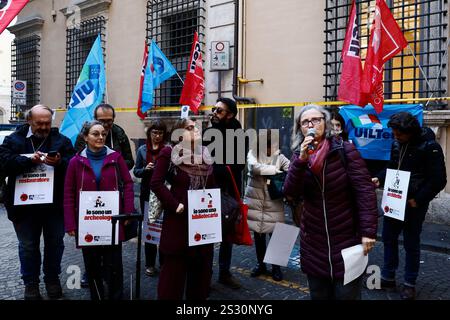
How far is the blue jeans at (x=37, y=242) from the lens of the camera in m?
3.75

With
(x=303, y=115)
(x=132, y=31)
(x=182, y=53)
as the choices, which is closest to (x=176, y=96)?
(x=182, y=53)

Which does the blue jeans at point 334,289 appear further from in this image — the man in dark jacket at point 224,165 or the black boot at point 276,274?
the black boot at point 276,274

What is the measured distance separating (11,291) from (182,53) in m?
7.88

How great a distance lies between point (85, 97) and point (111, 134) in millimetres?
2620

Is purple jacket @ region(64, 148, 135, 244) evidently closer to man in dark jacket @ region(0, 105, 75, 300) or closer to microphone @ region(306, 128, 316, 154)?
man in dark jacket @ region(0, 105, 75, 300)

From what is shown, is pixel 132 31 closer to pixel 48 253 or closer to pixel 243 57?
pixel 243 57

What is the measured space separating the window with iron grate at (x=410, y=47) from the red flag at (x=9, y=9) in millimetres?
5639

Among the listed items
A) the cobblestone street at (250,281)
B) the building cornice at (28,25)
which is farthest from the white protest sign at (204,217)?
the building cornice at (28,25)

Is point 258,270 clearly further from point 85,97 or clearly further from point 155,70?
point 155,70

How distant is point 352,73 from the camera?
6219 millimetres

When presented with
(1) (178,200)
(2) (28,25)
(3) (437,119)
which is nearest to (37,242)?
(1) (178,200)

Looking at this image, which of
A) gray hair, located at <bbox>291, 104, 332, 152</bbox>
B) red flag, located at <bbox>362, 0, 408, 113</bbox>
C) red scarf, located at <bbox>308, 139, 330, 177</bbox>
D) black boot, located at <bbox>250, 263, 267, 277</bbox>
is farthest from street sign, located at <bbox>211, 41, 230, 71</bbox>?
red scarf, located at <bbox>308, 139, 330, 177</bbox>

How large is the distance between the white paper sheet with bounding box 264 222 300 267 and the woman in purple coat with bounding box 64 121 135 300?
1.29 meters

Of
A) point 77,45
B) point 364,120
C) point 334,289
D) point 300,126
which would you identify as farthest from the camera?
point 77,45
